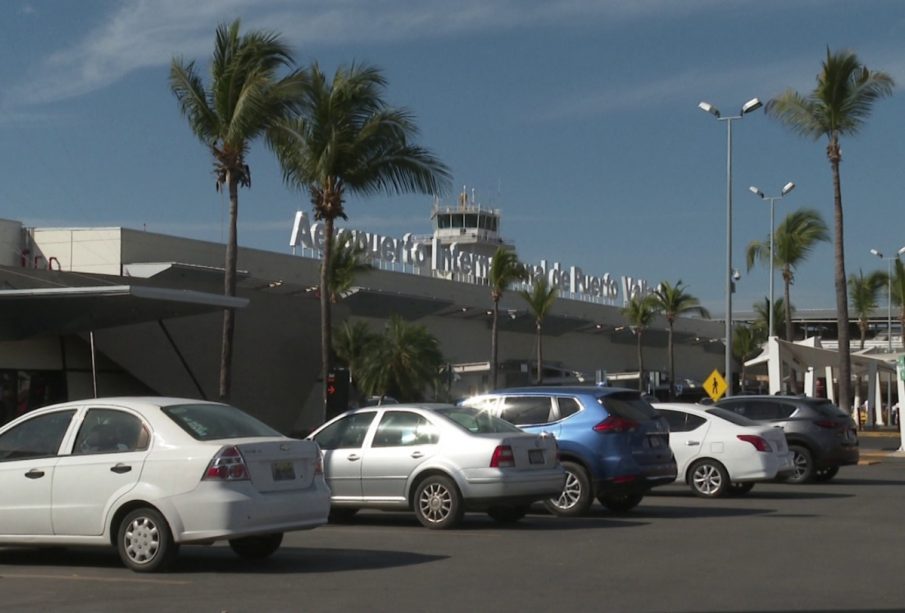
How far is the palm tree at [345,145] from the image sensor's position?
1227 inches

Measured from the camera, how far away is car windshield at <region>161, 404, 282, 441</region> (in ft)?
36.9

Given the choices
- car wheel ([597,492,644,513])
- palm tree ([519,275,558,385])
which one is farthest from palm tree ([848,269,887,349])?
car wheel ([597,492,644,513])

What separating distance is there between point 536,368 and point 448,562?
59634 mm

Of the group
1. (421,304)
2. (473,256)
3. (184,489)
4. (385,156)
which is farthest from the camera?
(473,256)

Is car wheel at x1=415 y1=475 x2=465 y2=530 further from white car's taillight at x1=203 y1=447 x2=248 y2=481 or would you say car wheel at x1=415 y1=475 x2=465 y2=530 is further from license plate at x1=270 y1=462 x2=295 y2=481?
white car's taillight at x1=203 y1=447 x2=248 y2=481

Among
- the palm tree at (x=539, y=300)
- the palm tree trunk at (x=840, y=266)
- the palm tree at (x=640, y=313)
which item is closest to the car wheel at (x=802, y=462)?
the palm tree trunk at (x=840, y=266)

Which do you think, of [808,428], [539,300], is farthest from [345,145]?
[539,300]

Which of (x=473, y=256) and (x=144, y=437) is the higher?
(x=473, y=256)

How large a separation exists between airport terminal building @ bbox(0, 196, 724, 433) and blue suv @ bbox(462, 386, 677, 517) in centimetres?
852

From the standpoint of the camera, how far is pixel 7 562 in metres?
12.4

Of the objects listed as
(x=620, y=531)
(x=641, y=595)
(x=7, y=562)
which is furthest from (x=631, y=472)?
(x=7, y=562)

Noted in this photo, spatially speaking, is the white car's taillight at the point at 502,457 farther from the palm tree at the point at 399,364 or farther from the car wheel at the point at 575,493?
the palm tree at the point at 399,364

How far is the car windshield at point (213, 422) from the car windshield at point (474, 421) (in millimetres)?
3782

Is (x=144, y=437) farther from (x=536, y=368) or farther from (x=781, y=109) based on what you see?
(x=536, y=368)
